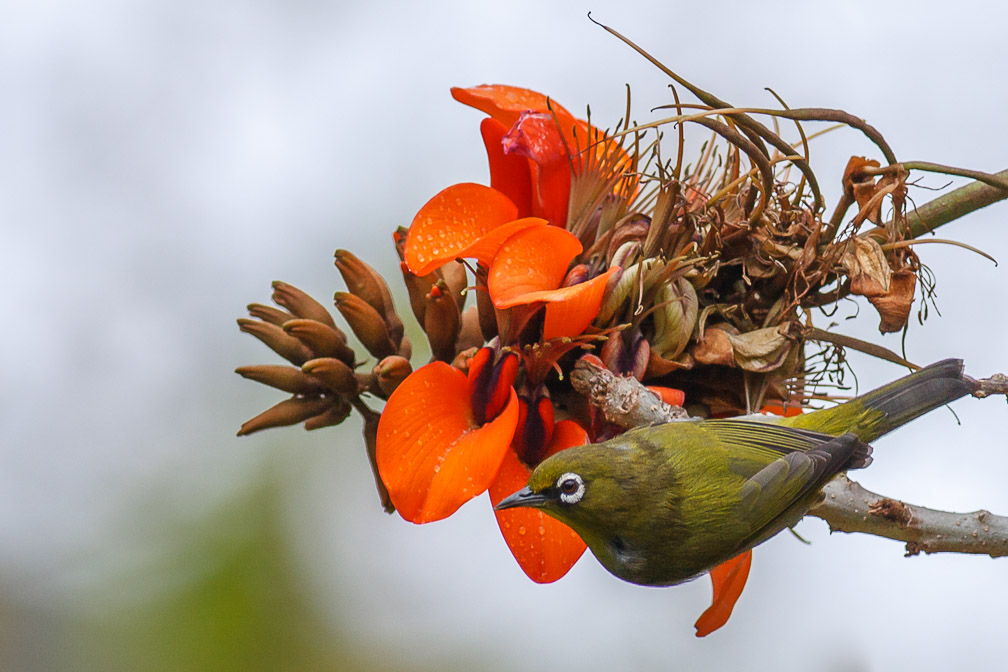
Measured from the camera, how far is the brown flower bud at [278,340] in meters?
0.93

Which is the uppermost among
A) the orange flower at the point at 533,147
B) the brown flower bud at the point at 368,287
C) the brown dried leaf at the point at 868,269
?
the orange flower at the point at 533,147

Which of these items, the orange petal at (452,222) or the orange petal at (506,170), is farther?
the orange petal at (506,170)

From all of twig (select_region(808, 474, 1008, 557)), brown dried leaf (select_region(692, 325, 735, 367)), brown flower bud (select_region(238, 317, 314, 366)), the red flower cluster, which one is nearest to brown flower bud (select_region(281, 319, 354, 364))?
brown flower bud (select_region(238, 317, 314, 366))

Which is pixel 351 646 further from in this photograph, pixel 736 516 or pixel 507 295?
pixel 507 295

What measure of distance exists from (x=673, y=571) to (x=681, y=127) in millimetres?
453

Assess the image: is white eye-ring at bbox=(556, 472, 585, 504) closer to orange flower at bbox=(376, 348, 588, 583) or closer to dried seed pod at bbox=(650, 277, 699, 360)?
orange flower at bbox=(376, 348, 588, 583)

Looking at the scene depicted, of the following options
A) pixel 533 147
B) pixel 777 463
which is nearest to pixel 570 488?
pixel 777 463

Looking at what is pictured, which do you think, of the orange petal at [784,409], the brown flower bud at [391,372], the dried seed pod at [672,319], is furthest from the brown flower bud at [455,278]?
the orange petal at [784,409]

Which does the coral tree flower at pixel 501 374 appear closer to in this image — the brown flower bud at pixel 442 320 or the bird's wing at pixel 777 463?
the brown flower bud at pixel 442 320

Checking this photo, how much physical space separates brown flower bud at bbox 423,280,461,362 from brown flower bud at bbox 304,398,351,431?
116 millimetres

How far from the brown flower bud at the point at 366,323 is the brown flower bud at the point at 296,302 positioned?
0.12 feet

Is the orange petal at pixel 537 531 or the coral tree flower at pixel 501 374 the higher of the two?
the coral tree flower at pixel 501 374

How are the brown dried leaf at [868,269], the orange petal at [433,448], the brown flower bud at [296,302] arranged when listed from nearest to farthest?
the orange petal at [433,448] → the brown dried leaf at [868,269] → the brown flower bud at [296,302]

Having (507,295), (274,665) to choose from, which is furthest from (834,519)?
(274,665)
